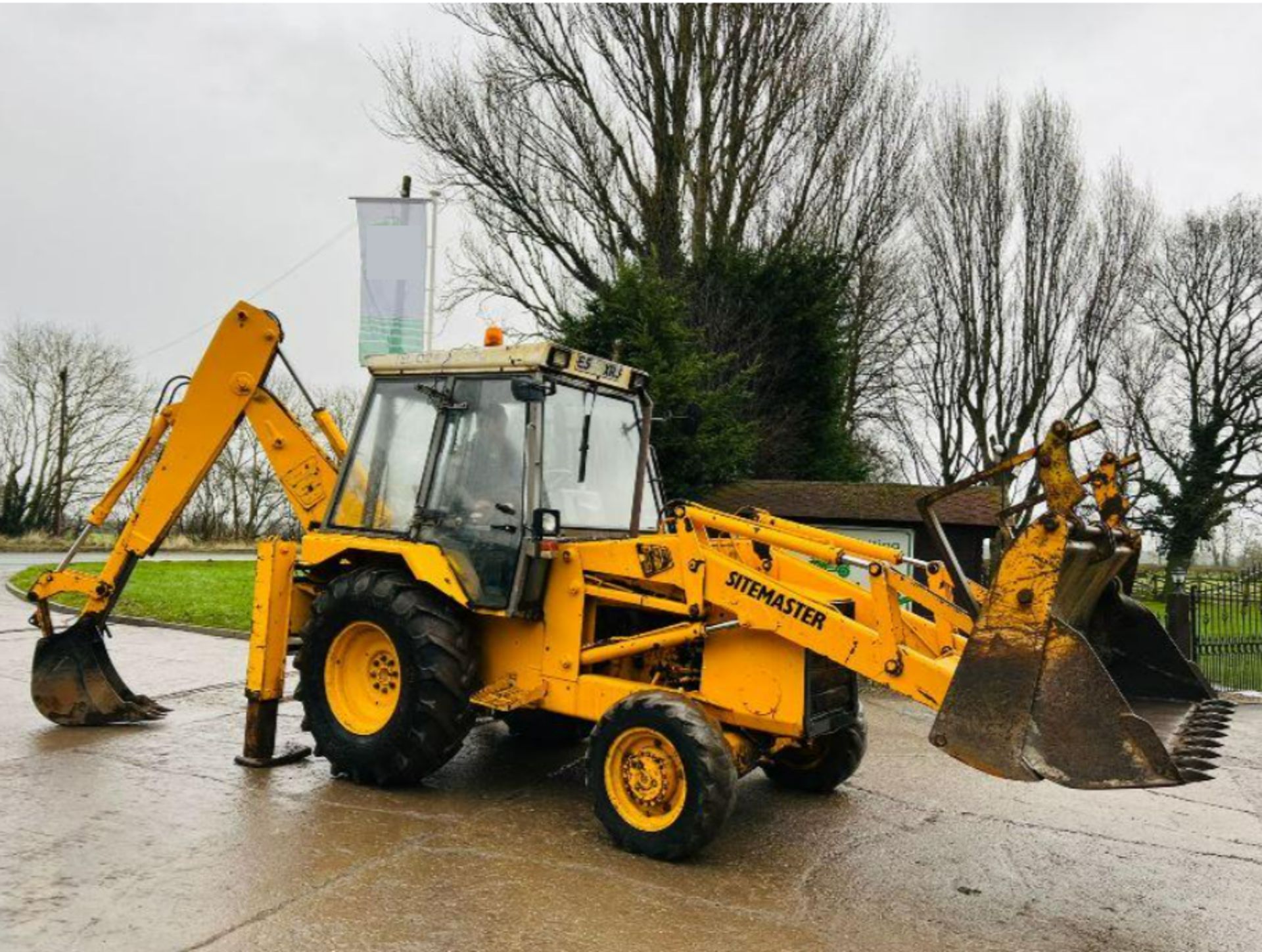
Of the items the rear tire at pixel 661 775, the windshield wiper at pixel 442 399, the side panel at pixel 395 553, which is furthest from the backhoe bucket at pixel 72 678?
the rear tire at pixel 661 775

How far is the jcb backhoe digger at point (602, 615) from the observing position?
4355 millimetres

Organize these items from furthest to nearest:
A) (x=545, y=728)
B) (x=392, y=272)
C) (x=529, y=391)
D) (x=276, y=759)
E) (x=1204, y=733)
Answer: (x=392, y=272) → (x=545, y=728) → (x=276, y=759) → (x=529, y=391) → (x=1204, y=733)

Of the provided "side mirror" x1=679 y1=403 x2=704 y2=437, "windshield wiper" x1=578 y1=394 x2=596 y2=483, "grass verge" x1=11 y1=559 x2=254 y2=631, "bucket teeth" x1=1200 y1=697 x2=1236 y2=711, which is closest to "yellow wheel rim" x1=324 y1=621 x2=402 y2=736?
"windshield wiper" x1=578 y1=394 x2=596 y2=483

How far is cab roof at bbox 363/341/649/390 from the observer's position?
5.96 meters

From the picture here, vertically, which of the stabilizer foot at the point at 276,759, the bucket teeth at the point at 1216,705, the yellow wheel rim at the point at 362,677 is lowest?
the stabilizer foot at the point at 276,759

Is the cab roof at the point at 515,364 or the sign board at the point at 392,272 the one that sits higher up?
the sign board at the point at 392,272

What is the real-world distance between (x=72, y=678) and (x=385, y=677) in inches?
105

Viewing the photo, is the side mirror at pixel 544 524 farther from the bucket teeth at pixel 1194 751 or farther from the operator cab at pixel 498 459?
the bucket teeth at pixel 1194 751

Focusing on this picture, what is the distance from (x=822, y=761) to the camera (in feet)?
21.1

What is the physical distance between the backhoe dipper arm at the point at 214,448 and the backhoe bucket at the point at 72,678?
0.15m

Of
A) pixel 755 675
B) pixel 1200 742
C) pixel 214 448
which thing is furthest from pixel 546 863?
pixel 214 448

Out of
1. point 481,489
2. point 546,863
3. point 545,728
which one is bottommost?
point 546,863

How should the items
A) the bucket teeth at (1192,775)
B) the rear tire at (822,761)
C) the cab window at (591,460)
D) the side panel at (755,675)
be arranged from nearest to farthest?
the bucket teeth at (1192,775)
the side panel at (755,675)
the cab window at (591,460)
the rear tire at (822,761)

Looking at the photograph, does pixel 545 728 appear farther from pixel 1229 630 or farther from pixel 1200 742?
pixel 1229 630
